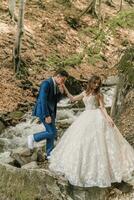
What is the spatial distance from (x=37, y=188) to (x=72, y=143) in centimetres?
110

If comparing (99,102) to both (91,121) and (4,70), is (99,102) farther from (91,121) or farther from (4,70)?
(4,70)

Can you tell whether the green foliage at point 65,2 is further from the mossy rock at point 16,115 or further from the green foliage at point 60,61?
the mossy rock at point 16,115

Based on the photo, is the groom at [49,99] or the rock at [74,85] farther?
the rock at [74,85]

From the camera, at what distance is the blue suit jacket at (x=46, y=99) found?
8662 mm

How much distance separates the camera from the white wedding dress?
7.80 metres

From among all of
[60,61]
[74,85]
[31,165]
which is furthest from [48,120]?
[60,61]

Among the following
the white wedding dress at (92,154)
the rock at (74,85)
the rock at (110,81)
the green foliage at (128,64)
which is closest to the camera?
the white wedding dress at (92,154)

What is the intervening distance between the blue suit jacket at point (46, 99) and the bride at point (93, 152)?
77 centimetres

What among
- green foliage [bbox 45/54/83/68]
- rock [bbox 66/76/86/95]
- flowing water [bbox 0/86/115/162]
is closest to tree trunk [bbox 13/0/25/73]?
green foliage [bbox 45/54/83/68]

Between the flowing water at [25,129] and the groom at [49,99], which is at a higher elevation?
the groom at [49,99]

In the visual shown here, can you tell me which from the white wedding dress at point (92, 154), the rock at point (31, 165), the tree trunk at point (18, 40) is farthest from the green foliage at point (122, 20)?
the tree trunk at point (18, 40)

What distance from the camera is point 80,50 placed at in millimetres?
19156

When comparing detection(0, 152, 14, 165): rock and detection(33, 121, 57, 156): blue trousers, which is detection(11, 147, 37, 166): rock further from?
detection(33, 121, 57, 156): blue trousers

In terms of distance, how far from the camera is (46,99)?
8.70 m
